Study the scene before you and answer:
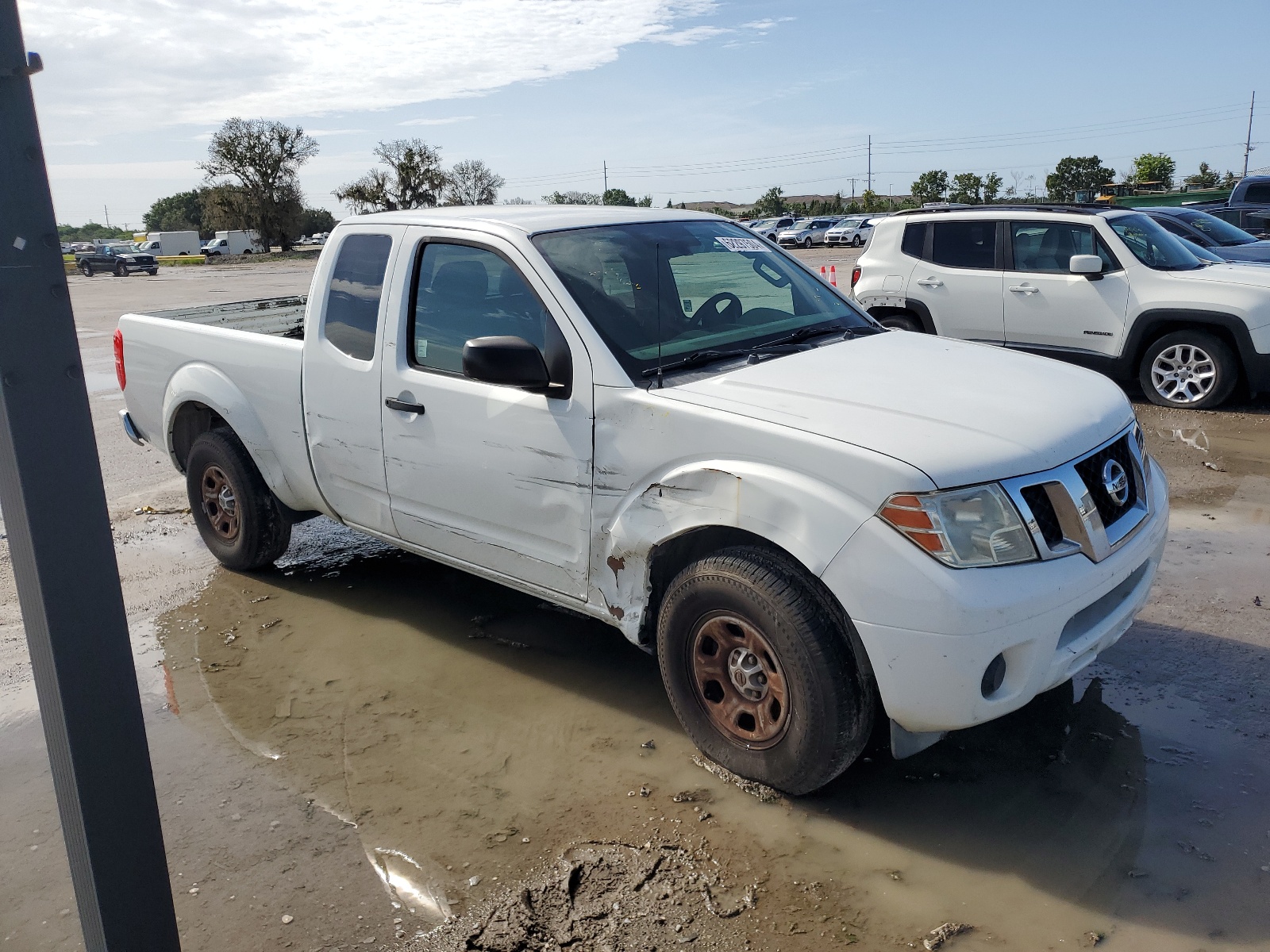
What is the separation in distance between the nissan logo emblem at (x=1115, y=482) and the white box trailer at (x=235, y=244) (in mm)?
71963

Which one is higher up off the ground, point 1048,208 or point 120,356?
point 1048,208

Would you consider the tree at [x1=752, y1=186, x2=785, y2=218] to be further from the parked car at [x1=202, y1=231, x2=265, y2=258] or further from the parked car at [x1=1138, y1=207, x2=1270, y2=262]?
the parked car at [x1=1138, y1=207, x2=1270, y2=262]

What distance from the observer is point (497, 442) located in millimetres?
3912

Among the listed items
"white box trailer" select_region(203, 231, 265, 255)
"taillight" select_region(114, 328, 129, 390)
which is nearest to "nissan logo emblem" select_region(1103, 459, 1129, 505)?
"taillight" select_region(114, 328, 129, 390)

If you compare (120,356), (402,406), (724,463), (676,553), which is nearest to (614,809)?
(676,553)

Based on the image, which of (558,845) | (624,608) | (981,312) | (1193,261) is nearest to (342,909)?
(558,845)

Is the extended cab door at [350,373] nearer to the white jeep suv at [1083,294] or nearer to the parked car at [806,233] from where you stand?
the white jeep suv at [1083,294]

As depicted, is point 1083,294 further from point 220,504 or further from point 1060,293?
point 220,504

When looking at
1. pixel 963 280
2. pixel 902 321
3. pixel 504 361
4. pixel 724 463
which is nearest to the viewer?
pixel 724 463

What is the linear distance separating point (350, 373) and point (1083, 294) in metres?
7.12

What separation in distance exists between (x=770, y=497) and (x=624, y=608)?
834 mm

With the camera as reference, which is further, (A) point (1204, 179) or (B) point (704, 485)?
(A) point (1204, 179)

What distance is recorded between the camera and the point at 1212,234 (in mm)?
13398

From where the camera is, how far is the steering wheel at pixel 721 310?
4.03 metres
